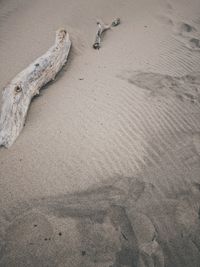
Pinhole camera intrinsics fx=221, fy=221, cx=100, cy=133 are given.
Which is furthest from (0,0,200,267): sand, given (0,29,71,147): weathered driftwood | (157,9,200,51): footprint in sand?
(157,9,200,51): footprint in sand

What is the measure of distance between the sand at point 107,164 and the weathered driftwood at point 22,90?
153 mm

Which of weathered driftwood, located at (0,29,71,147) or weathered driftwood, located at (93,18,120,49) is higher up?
weathered driftwood, located at (93,18,120,49)

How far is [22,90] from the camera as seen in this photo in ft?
12.0

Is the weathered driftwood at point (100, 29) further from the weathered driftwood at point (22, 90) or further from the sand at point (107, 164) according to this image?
the weathered driftwood at point (22, 90)

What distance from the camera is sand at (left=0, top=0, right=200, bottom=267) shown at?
2.44 m

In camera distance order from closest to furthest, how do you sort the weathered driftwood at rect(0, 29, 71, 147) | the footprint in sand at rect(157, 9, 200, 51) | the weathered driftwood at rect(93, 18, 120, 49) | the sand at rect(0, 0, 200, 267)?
1. the sand at rect(0, 0, 200, 267)
2. the weathered driftwood at rect(0, 29, 71, 147)
3. the weathered driftwood at rect(93, 18, 120, 49)
4. the footprint in sand at rect(157, 9, 200, 51)

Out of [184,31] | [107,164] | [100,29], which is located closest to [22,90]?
[107,164]

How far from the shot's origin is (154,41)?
5957 mm

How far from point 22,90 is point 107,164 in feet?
6.17

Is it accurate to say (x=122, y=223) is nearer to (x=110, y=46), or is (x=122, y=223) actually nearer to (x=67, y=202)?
(x=67, y=202)

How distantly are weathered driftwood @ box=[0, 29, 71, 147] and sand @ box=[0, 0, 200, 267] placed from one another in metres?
0.15

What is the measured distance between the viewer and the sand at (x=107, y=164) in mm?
2441

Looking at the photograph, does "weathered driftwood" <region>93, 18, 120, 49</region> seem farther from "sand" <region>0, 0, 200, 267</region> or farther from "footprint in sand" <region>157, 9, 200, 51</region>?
"footprint in sand" <region>157, 9, 200, 51</region>

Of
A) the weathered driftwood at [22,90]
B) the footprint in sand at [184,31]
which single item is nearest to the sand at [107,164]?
the weathered driftwood at [22,90]
